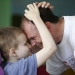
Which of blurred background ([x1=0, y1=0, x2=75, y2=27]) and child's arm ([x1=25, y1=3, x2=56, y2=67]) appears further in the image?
blurred background ([x1=0, y1=0, x2=75, y2=27])

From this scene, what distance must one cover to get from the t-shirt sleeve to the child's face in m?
0.06

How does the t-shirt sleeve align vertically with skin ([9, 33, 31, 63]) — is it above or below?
below

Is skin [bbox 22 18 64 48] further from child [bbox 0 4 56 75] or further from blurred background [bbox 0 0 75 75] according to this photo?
blurred background [bbox 0 0 75 75]

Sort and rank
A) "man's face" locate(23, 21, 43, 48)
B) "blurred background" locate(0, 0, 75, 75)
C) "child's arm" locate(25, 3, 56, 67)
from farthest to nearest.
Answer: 1. "blurred background" locate(0, 0, 75, 75)
2. "man's face" locate(23, 21, 43, 48)
3. "child's arm" locate(25, 3, 56, 67)

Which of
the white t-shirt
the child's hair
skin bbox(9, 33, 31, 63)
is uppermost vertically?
the child's hair

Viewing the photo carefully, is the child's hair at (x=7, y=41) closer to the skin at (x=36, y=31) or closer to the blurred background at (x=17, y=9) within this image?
the skin at (x=36, y=31)

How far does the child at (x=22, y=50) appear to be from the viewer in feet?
2.81

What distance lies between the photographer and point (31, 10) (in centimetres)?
96

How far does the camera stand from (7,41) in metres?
0.91

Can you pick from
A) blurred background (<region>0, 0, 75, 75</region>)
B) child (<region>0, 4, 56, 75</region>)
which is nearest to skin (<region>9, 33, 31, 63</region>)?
child (<region>0, 4, 56, 75</region>)

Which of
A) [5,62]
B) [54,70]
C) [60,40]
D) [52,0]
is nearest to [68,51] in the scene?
[60,40]

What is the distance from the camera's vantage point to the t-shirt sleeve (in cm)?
85

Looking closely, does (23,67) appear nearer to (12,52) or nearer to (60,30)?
(12,52)

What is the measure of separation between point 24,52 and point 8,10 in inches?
33.3
